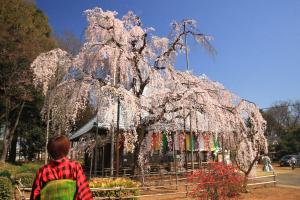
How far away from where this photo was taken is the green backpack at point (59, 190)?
3322 millimetres

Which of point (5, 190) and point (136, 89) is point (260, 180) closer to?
point (136, 89)

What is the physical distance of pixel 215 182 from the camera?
1000 cm

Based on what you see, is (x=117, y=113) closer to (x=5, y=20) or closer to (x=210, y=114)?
(x=210, y=114)

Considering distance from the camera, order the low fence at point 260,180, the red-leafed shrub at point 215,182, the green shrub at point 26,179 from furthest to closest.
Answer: the green shrub at point 26,179, the low fence at point 260,180, the red-leafed shrub at point 215,182

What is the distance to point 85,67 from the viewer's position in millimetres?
15062

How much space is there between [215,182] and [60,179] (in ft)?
24.2

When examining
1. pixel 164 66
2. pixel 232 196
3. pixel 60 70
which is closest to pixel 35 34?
pixel 60 70

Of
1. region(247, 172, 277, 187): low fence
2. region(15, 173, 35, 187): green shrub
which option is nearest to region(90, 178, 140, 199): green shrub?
region(15, 173, 35, 187): green shrub

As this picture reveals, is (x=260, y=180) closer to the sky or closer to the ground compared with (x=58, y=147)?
closer to the ground

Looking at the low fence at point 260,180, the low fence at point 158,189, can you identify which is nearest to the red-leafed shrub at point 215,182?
the low fence at point 158,189

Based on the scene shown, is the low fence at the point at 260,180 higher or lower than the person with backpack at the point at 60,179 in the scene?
lower

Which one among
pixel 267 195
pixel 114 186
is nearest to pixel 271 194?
pixel 267 195

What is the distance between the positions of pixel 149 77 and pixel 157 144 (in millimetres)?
5864

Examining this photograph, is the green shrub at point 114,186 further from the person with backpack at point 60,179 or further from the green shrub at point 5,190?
the person with backpack at point 60,179
